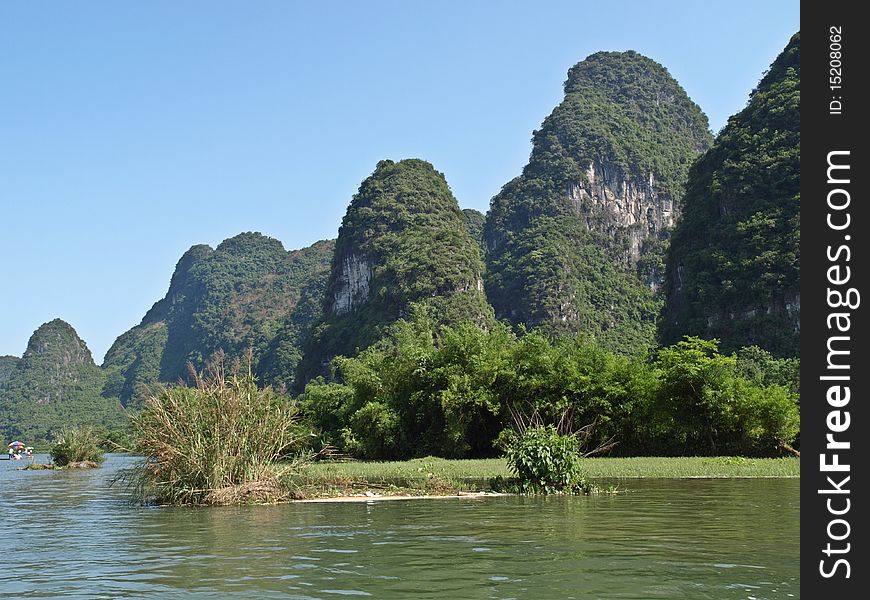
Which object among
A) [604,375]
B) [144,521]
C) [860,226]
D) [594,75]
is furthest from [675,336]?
[594,75]

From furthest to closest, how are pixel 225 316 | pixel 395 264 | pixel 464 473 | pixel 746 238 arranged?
pixel 225 316 → pixel 395 264 → pixel 746 238 → pixel 464 473

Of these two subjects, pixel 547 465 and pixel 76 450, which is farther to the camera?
pixel 76 450

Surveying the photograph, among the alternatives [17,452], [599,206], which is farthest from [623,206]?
[17,452]

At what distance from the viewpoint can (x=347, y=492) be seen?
17.5m

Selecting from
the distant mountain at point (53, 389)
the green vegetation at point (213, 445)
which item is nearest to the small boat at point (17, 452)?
the green vegetation at point (213, 445)

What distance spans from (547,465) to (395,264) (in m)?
70.8

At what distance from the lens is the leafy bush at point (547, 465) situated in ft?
52.8

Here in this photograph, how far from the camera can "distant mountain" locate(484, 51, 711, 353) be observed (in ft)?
355

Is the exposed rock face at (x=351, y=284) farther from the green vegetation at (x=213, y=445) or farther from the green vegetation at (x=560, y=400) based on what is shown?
the green vegetation at (x=213, y=445)

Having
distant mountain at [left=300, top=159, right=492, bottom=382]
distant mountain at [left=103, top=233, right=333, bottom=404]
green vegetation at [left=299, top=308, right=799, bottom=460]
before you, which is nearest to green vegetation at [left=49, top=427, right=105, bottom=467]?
green vegetation at [left=299, top=308, right=799, bottom=460]

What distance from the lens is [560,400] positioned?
3014 cm

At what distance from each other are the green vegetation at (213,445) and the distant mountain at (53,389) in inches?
4618

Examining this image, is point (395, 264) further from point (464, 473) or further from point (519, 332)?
point (464, 473)

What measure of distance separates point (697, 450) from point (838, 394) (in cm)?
2493
